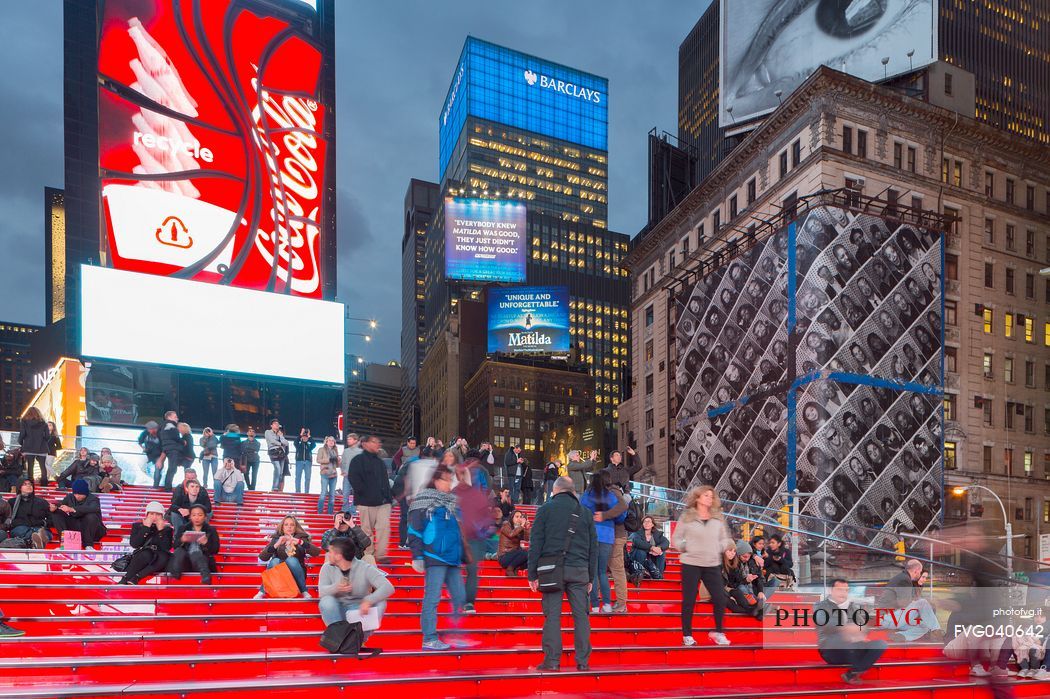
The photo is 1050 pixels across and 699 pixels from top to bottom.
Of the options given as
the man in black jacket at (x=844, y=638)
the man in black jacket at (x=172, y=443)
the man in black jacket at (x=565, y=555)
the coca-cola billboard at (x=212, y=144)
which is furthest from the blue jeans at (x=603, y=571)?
the coca-cola billboard at (x=212, y=144)

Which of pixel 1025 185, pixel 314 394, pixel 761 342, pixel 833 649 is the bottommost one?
pixel 833 649

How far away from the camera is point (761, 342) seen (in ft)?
153

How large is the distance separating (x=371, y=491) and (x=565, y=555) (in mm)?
4869

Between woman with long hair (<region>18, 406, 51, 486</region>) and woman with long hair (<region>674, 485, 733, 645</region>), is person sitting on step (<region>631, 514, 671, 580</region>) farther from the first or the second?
woman with long hair (<region>18, 406, 51, 486</region>)

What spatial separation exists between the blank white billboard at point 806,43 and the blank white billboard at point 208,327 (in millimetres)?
36137

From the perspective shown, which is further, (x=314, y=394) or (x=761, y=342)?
(x=761, y=342)

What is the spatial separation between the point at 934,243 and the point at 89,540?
145 ft

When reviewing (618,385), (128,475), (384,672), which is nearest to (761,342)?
(128,475)

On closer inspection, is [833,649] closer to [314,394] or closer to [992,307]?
[314,394]

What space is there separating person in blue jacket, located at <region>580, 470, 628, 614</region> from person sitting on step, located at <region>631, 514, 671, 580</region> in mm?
3762

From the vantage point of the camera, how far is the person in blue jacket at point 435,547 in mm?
9617

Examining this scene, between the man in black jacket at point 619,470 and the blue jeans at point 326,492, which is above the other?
the man in black jacket at point 619,470

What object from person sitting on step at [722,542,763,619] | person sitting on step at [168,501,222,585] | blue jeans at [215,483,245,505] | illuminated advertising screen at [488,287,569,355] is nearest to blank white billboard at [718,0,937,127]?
illuminated advertising screen at [488,287,569,355]

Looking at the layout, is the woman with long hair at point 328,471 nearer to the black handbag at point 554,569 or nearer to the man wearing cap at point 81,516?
the man wearing cap at point 81,516
